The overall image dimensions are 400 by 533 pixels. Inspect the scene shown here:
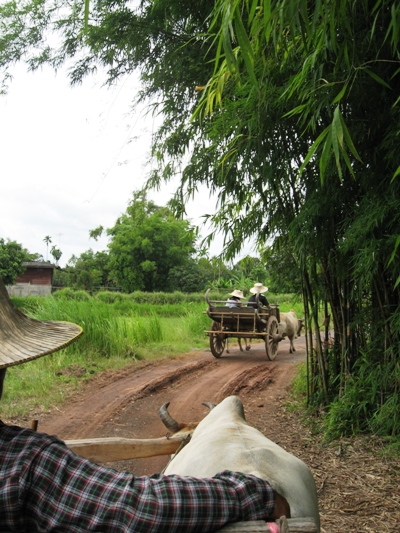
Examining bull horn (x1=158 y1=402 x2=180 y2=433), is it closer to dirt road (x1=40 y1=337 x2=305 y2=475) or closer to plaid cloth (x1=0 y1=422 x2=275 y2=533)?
plaid cloth (x1=0 y1=422 x2=275 y2=533)

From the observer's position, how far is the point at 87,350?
28.8 ft

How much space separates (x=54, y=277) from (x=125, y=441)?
1404 inches

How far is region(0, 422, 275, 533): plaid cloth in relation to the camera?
4.52 ft

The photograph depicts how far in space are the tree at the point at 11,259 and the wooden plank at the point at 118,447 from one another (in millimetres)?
21717

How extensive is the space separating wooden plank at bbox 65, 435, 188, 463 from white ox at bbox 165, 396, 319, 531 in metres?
0.13

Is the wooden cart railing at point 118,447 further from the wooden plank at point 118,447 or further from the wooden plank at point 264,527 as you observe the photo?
the wooden plank at point 264,527

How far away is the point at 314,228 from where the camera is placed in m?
4.62

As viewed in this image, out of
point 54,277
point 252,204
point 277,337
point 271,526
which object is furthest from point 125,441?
point 54,277

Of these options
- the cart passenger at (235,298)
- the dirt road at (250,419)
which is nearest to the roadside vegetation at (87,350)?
the dirt road at (250,419)

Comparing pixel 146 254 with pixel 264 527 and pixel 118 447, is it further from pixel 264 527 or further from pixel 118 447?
pixel 264 527

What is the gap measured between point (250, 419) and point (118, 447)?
3.83 meters

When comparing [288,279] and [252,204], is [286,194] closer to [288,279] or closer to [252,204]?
[252,204]

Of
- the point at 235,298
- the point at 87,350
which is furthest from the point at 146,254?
the point at 87,350

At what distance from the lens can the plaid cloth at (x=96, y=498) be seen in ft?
4.52
